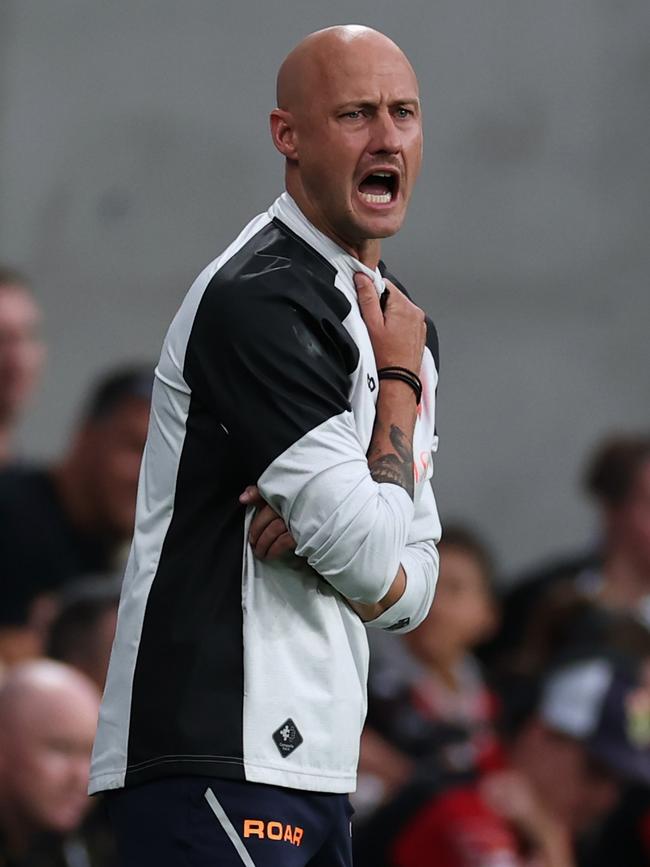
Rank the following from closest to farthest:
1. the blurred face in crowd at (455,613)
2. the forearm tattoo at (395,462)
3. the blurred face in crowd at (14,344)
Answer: the forearm tattoo at (395,462), the blurred face in crowd at (14,344), the blurred face in crowd at (455,613)

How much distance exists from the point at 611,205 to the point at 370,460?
5.27 metres

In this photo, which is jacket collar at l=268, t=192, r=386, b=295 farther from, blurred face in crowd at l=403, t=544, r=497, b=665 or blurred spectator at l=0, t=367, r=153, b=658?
blurred face in crowd at l=403, t=544, r=497, b=665

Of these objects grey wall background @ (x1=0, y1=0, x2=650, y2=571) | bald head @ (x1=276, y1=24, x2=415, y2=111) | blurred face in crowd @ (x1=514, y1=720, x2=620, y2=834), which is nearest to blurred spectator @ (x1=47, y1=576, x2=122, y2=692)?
blurred face in crowd @ (x1=514, y1=720, x2=620, y2=834)

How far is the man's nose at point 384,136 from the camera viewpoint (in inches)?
90.4

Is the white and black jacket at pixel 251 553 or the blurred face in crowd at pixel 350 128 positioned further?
the blurred face in crowd at pixel 350 128

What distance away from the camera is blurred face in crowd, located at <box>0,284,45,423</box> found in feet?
17.5

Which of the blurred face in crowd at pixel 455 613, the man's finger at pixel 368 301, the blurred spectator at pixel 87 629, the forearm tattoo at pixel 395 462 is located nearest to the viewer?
the forearm tattoo at pixel 395 462

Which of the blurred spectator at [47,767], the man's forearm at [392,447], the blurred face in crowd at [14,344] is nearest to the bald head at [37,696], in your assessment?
the blurred spectator at [47,767]

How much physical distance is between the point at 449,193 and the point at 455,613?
2.14 metres

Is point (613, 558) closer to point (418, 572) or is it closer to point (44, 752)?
point (44, 752)

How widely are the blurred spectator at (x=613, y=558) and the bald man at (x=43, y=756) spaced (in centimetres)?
210

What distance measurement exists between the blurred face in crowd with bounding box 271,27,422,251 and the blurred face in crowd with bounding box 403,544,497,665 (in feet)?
10.5

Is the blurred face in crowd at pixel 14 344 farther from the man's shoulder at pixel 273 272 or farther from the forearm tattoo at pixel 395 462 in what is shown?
the forearm tattoo at pixel 395 462

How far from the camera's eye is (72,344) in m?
6.61
